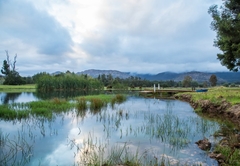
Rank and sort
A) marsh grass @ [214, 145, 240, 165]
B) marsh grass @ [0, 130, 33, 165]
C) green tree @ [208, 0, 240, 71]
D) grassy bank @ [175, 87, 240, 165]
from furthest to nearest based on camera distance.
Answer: green tree @ [208, 0, 240, 71] → marsh grass @ [0, 130, 33, 165] → grassy bank @ [175, 87, 240, 165] → marsh grass @ [214, 145, 240, 165]

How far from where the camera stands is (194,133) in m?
8.84

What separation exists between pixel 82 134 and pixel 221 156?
545 centimetres

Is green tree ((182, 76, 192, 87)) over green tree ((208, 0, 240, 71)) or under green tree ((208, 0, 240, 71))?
under

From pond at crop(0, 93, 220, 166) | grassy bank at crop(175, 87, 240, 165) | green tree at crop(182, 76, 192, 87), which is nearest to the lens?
grassy bank at crop(175, 87, 240, 165)

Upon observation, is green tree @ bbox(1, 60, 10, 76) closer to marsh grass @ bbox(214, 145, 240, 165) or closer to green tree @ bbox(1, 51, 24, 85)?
green tree @ bbox(1, 51, 24, 85)

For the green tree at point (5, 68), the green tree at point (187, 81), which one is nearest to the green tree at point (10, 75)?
the green tree at point (5, 68)

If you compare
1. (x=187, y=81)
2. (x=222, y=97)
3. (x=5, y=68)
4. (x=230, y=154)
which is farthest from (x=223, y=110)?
(x=5, y=68)

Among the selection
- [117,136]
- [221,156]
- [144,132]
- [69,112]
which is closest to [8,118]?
[69,112]

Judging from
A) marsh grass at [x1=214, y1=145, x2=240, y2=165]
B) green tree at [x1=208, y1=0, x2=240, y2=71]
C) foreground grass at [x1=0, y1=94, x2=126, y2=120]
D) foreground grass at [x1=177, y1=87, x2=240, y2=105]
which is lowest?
marsh grass at [x1=214, y1=145, x2=240, y2=165]

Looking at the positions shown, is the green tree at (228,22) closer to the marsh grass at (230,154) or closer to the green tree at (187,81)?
the marsh grass at (230,154)

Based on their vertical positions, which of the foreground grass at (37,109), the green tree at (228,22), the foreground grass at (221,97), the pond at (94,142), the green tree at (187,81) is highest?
the green tree at (228,22)

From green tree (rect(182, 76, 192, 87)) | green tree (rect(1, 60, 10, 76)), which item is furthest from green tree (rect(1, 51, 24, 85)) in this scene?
green tree (rect(182, 76, 192, 87))

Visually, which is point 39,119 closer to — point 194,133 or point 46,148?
point 46,148

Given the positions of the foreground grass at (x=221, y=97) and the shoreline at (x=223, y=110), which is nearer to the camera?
the shoreline at (x=223, y=110)
